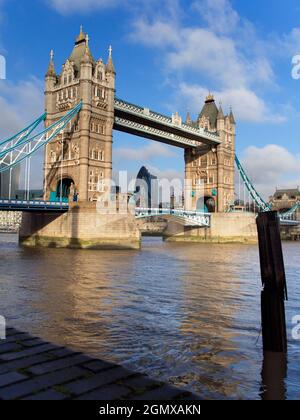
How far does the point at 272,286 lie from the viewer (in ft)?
22.3

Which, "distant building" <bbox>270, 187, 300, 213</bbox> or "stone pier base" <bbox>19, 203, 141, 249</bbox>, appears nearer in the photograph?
"stone pier base" <bbox>19, 203, 141, 249</bbox>

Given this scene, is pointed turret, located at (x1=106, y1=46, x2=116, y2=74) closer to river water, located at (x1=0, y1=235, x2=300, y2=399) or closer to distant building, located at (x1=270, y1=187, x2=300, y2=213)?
river water, located at (x1=0, y1=235, x2=300, y2=399)

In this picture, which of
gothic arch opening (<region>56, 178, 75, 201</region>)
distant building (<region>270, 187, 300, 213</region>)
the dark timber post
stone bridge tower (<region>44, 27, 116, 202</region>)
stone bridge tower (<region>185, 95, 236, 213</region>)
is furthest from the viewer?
distant building (<region>270, 187, 300, 213</region>)

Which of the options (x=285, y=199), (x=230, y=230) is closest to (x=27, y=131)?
(x=230, y=230)

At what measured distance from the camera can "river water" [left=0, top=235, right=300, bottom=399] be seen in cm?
568

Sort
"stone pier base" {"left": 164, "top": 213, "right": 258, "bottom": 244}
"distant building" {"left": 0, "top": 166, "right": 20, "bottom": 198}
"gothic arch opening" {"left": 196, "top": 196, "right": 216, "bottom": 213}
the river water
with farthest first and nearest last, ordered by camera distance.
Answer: "gothic arch opening" {"left": 196, "top": 196, "right": 216, "bottom": 213} < "stone pier base" {"left": 164, "top": 213, "right": 258, "bottom": 244} < "distant building" {"left": 0, "top": 166, "right": 20, "bottom": 198} < the river water

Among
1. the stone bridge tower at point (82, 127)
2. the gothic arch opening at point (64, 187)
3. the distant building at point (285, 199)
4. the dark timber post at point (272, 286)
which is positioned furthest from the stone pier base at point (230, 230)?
the dark timber post at point (272, 286)

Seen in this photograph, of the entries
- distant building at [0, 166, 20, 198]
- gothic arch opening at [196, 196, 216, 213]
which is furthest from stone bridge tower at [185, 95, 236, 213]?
distant building at [0, 166, 20, 198]

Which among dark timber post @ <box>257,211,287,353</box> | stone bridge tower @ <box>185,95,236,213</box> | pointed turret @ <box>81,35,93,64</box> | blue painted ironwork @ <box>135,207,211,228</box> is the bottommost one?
dark timber post @ <box>257,211,287,353</box>

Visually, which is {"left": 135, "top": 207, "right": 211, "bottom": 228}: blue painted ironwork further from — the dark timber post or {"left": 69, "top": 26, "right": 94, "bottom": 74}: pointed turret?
the dark timber post

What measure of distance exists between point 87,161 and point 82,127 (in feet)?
11.5

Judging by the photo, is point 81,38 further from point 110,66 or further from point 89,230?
point 89,230

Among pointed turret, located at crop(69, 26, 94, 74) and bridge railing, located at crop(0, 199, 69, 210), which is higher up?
pointed turret, located at crop(69, 26, 94, 74)
